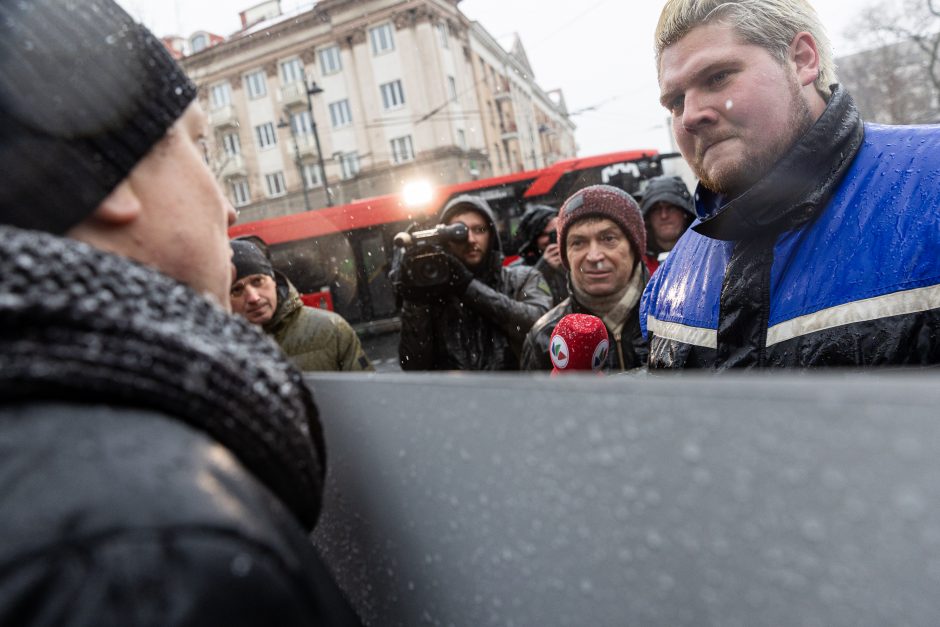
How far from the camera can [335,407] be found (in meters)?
0.77

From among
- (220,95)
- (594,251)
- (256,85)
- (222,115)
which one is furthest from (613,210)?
(220,95)

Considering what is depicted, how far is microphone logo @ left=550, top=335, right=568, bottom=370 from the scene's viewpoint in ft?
5.80

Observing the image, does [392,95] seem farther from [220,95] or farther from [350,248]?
[350,248]

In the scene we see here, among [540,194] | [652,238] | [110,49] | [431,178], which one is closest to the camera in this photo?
[110,49]

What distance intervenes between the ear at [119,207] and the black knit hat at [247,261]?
2461 millimetres

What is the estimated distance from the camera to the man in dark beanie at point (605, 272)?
2.51 meters

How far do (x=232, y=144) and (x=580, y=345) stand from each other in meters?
39.1

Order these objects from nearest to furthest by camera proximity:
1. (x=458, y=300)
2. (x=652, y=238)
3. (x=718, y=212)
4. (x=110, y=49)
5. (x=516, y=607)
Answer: (x=516, y=607)
(x=110, y=49)
(x=718, y=212)
(x=458, y=300)
(x=652, y=238)

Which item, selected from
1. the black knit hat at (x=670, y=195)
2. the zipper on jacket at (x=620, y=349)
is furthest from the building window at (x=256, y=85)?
the zipper on jacket at (x=620, y=349)

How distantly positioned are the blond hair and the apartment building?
90.2ft

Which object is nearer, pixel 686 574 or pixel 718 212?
pixel 686 574

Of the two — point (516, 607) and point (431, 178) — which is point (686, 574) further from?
point (431, 178)

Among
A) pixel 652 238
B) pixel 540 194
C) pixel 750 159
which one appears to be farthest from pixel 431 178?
pixel 750 159

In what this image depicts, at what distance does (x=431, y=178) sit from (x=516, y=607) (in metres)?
30.8
